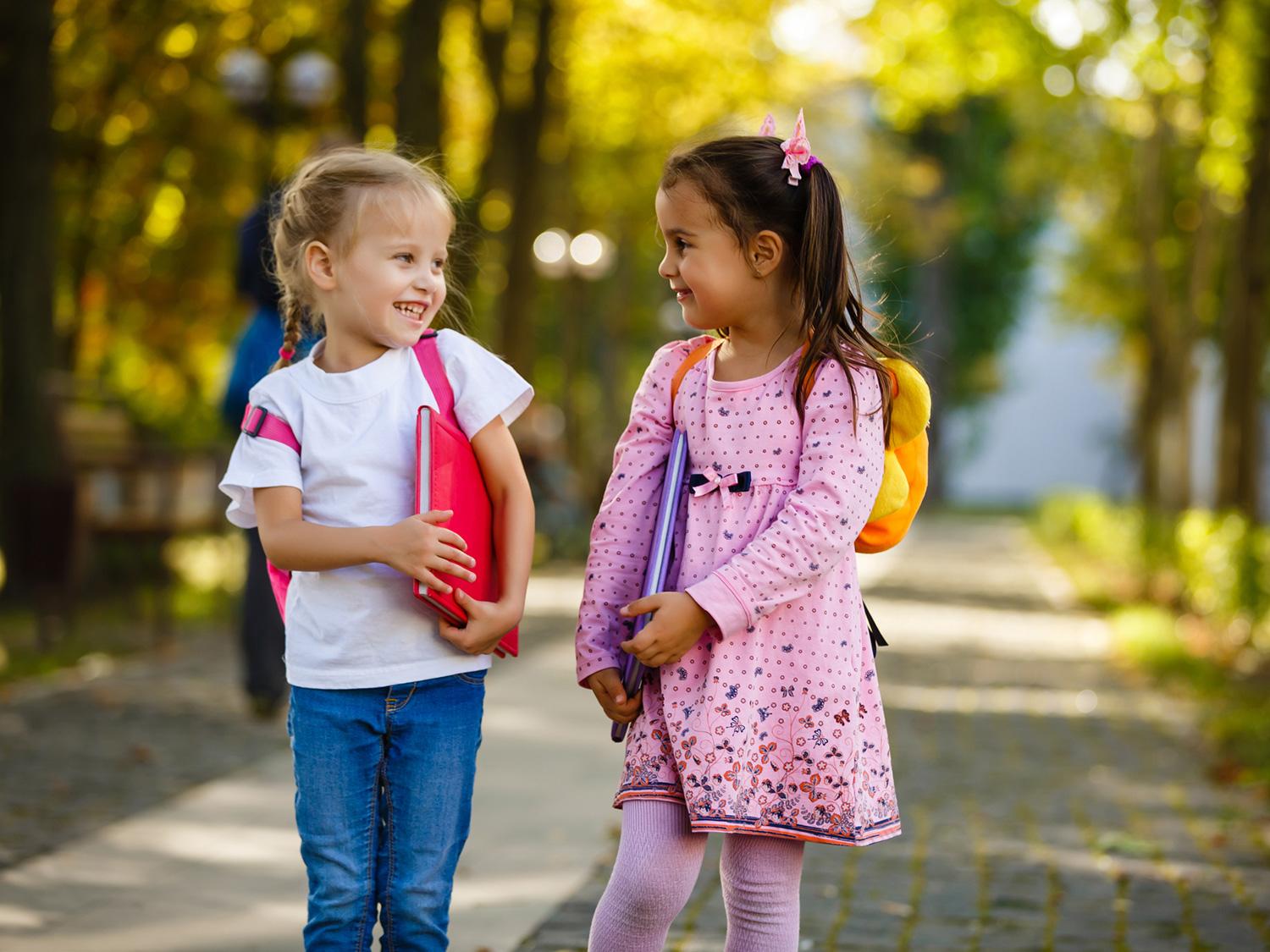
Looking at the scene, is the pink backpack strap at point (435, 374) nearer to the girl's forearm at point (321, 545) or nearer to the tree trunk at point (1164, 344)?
the girl's forearm at point (321, 545)

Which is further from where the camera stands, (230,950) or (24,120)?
(24,120)

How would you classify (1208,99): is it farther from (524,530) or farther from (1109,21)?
(524,530)

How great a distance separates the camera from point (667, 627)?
291cm

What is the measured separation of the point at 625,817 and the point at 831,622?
51 centimetres

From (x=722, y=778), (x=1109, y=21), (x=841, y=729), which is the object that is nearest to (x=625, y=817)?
(x=722, y=778)

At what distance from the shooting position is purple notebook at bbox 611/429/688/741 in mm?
3043

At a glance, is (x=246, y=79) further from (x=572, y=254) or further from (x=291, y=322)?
(x=291, y=322)

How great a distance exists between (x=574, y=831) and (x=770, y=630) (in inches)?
114

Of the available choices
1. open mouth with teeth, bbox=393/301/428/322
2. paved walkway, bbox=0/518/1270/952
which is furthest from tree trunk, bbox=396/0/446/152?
open mouth with teeth, bbox=393/301/428/322

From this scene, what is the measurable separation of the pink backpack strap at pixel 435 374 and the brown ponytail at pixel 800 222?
0.52m

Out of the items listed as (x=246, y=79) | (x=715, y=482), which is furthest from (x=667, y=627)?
(x=246, y=79)

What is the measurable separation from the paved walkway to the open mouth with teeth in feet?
6.29

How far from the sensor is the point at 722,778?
9.68 ft

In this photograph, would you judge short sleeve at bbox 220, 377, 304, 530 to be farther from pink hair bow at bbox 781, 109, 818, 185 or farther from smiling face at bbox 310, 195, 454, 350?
pink hair bow at bbox 781, 109, 818, 185
